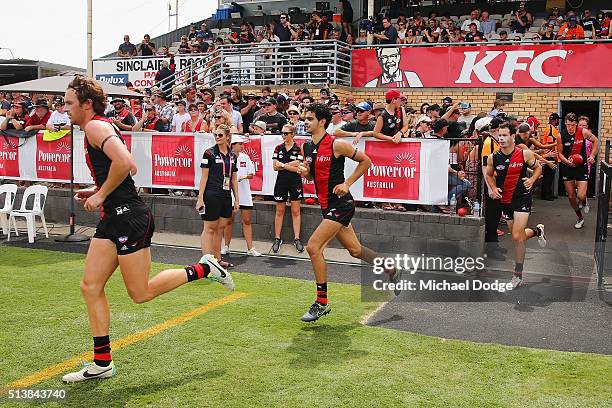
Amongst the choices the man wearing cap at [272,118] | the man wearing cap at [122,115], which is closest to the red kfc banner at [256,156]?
the man wearing cap at [272,118]

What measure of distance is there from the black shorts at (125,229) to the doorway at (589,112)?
13225 mm

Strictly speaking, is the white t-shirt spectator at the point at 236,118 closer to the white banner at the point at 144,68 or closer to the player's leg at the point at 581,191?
the player's leg at the point at 581,191

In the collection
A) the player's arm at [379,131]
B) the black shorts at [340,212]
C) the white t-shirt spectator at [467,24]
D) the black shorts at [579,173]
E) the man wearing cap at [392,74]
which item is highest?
the white t-shirt spectator at [467,24]

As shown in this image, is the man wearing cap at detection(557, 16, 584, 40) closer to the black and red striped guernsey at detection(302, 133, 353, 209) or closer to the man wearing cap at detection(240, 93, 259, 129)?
the man wearing cap at detection(240, 93, 259, 129)

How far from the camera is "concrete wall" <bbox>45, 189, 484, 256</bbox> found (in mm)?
10250

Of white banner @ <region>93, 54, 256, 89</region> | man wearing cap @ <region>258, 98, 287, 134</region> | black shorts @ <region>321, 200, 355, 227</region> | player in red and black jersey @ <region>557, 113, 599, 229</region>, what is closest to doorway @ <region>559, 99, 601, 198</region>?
player in red and black jersey @ <region>557, 113, 599, 229</region>

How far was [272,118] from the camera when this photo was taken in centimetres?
1255

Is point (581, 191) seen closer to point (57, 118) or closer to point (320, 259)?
point (320, 259)

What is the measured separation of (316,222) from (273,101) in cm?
270

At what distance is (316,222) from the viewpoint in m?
11.4

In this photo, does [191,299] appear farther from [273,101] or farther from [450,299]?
[273,101]

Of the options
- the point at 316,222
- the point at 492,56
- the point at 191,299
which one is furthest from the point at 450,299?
the point at 492,56

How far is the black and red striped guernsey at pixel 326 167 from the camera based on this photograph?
7027mm

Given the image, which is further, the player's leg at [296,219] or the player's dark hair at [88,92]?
the player's leg at [296,219]
